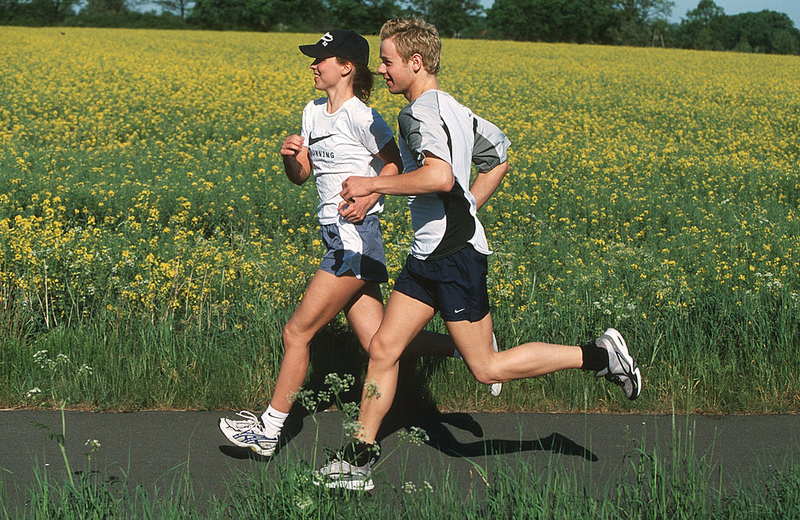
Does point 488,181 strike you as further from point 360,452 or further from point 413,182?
point 360,452

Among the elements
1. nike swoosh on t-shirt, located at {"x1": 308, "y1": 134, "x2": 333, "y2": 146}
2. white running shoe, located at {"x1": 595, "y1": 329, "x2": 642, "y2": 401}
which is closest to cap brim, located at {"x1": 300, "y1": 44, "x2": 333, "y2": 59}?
nike swoosh on t-shirt, located at {"x1": 308, "y1": 134, "x2": 333, "y2": 146}

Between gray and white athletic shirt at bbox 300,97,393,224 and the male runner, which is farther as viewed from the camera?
gray and white athletic shirt at bbox 300,97,393,224

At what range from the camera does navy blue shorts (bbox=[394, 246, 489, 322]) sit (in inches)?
141

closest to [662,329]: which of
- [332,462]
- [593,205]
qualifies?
[332,462]

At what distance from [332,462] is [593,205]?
7420mm

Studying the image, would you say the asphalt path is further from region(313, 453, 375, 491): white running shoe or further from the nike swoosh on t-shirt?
the nike swoosh on t-shirt

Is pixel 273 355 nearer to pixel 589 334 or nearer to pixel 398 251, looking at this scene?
pixel 589 334

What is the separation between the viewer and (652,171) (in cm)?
1285

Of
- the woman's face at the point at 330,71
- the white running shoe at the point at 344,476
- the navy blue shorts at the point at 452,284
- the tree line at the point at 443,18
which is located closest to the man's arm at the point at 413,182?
the navy blue shorts at the point at 452,284

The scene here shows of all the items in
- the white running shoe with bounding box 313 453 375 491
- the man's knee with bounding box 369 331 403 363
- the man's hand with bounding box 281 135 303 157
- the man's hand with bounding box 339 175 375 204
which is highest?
the man's hand with bounding box 281 135 303 157

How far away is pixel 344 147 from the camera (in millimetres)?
3945

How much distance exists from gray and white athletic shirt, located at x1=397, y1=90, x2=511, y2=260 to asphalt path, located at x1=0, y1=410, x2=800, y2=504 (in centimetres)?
82

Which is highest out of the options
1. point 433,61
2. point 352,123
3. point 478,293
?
point 433,61

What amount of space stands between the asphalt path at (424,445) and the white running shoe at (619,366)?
0.22 metres
